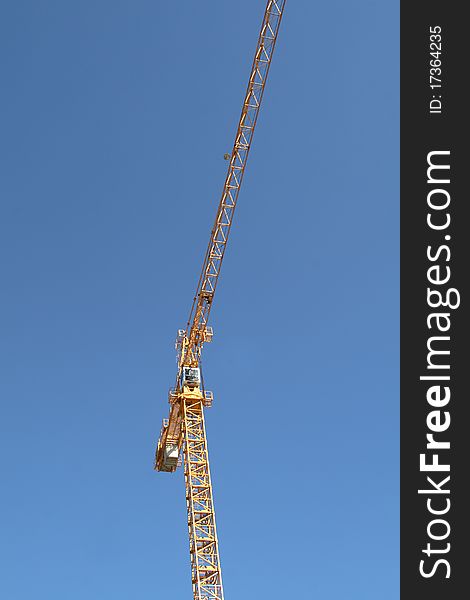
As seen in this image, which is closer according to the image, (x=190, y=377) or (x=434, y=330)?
(x=434, y=330)

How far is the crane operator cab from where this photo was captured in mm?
54656

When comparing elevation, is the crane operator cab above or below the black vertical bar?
above

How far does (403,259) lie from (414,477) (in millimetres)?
5836

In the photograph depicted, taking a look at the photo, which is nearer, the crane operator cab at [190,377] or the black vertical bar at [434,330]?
the black vertical bar at [434,330]

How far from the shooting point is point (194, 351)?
184 ft

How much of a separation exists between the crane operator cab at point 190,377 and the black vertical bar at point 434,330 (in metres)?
35.1

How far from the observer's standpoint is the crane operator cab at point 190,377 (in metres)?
54.7

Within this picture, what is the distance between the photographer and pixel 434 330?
20.2 m

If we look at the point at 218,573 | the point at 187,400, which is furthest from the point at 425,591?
the point at 187,400

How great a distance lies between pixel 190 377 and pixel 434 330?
36.2 meters

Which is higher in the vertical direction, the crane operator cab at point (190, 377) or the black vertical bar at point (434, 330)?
the crane operator cab at point (190, 377)

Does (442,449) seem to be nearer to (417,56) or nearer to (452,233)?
(452,233)

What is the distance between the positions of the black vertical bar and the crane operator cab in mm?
35097

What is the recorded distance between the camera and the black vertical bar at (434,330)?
19.0m
